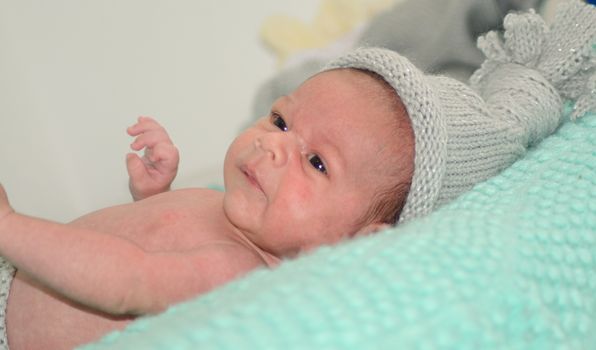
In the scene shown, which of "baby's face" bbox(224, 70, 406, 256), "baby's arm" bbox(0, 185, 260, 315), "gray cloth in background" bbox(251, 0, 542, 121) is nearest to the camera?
"baby's arm" bbox(0, 185, 260, 315)

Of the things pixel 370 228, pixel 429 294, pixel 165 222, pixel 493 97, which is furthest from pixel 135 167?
pixel 429 294

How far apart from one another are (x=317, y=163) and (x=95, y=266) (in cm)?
33

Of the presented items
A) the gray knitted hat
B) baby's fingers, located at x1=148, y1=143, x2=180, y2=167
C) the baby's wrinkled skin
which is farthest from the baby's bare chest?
the gray knitted hat

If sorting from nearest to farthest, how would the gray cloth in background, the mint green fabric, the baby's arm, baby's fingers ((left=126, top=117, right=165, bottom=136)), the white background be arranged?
the mint green fabric, the baby's arm, baby's fingers ((left=126, top=117, right=165, bottom=136)), the gray cloth in background, the white background

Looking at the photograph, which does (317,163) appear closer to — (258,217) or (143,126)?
(258,217)

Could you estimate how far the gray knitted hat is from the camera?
999 mm

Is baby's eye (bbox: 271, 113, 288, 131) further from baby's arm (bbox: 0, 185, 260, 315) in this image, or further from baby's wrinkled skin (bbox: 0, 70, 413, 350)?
baby's arm (bbox: 0, 185, 260, 315)

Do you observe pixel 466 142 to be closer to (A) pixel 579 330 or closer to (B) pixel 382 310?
(A) pixel 579 330

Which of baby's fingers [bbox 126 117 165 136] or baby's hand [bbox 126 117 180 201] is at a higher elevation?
baby's fingers [bbox 126 117 165 136]

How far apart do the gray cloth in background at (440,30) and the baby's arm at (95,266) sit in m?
0.80

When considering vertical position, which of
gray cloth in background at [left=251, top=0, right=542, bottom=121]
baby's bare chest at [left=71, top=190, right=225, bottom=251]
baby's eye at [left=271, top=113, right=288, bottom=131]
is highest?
gray cloth in background at [left=251, top=0, right=542, bottom=121]

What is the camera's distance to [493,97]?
1167mm

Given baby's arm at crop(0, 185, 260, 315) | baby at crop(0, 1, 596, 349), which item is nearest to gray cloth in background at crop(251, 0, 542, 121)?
baby at crop(0, 1, 596, 349)

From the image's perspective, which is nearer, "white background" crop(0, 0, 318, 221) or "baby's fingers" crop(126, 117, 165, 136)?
"baby's fingers" crop(126, 117, 165, 136)
